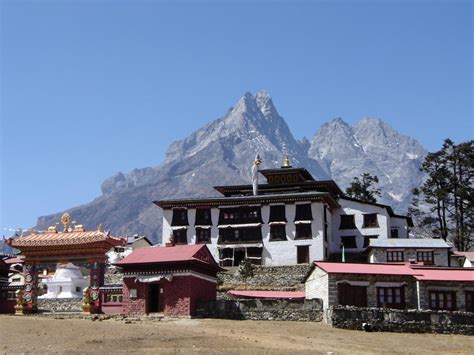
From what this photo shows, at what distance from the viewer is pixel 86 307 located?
49.6 meters

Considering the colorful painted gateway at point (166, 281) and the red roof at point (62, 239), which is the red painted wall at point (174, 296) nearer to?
the colorful painted gateway at point (166, 281)

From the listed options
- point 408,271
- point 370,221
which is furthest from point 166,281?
point 370,221

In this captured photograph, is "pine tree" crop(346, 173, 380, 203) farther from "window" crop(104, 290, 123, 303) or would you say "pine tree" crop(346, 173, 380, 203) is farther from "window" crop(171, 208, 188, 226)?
"window" crop(104, 290, 123, 303)

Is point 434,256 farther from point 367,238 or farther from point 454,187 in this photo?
point 454,187

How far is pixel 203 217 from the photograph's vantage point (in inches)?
2970

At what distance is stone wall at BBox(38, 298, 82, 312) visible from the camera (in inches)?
2076

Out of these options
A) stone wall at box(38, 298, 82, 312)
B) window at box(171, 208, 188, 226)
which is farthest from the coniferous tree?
stone wall at box(38, 298, 82, 312)

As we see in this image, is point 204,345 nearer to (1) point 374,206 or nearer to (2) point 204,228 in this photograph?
(2) point 204,228

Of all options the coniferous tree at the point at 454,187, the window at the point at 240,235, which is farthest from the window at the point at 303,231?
the coniferous tree at the point at 454,187

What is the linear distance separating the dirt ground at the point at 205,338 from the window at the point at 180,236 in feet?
104

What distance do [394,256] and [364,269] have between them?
71.7 ft

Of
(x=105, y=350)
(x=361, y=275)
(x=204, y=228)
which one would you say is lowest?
(x=105, y=350)

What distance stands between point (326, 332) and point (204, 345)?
912 cm

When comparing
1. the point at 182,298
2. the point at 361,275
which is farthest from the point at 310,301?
the point at 182,298
